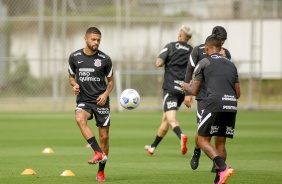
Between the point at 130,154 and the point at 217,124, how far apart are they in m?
5.13

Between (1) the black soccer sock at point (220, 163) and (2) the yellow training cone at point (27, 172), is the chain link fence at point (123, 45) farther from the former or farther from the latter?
(1) the black soccer sock at point (220, 163)

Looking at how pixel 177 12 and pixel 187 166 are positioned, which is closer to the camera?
pixel 187 166

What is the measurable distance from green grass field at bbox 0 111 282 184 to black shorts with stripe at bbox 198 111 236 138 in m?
0.87

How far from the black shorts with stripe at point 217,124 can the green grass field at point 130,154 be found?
0.87m

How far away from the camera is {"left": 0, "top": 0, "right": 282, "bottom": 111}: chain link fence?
30734mm

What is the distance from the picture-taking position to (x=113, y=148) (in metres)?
16.8

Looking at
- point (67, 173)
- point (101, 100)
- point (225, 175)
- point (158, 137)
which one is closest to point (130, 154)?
point (158, 137)

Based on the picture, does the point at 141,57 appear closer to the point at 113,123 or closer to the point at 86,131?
the point at 113,123

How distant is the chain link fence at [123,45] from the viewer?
30734 millimetres

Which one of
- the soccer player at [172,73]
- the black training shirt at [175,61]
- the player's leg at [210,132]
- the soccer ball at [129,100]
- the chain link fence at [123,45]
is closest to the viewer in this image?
the player's leg at [210,132]

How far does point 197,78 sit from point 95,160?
69.8 inches

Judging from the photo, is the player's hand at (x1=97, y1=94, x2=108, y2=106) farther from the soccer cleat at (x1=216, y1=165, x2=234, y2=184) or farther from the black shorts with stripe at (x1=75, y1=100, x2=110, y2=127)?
the soccer cleat at (x1=216, y1=165, x2=234, y2=184)

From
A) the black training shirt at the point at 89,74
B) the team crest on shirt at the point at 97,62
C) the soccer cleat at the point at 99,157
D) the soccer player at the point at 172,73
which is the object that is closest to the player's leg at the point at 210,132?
the soccer cleat at the point at 99,157

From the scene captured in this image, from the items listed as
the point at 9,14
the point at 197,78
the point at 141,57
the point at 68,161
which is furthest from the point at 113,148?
the point at 9,14
